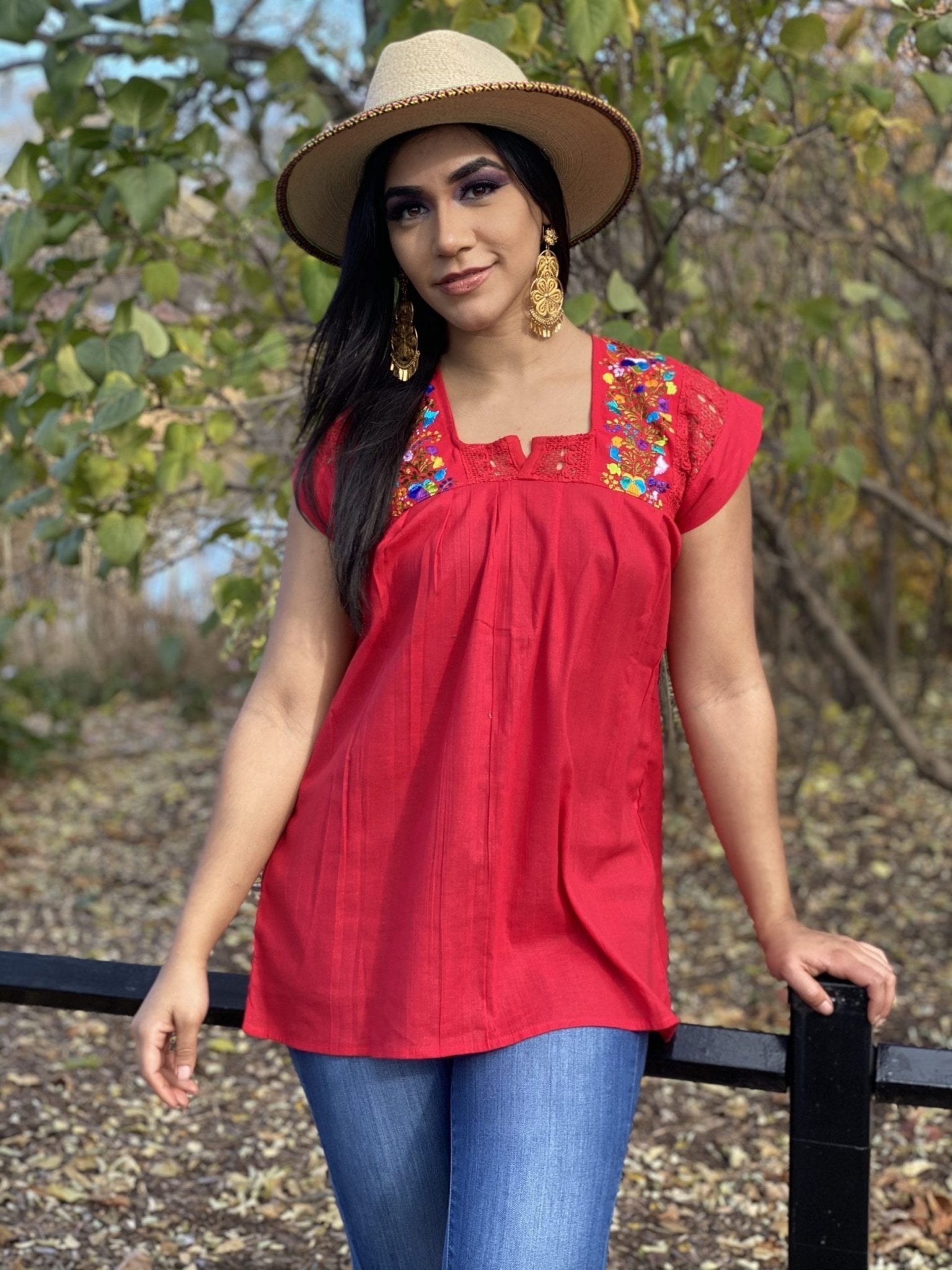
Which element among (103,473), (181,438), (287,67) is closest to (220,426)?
(181,438)

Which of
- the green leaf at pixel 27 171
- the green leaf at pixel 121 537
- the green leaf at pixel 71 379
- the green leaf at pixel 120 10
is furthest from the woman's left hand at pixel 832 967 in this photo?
the green leaf at pixel 120 10

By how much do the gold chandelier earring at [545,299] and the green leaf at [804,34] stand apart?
937mm

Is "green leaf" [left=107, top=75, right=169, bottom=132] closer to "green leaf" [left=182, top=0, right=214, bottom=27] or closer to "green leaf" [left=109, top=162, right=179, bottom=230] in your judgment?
"green leaf" [left=109, top=162, right=179, bottom=230]

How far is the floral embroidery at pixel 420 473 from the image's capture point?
1646 millimetres

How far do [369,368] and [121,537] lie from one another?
0.96 m

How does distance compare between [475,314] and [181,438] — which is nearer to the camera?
[475,314]

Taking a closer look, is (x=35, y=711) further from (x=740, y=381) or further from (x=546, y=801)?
(x=546, y=801)

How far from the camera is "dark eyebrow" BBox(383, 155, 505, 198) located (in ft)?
5.39

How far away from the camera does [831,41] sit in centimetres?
415

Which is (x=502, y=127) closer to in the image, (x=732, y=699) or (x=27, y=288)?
(x=732, y=699)

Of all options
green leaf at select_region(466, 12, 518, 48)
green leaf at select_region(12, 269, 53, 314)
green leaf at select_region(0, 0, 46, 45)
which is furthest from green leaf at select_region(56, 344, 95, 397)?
green leaf at select_region(466, 12, 518, 48)

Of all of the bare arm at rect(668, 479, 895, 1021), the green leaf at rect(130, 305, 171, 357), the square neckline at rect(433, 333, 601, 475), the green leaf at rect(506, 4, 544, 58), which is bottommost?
the bare arm at rect(668, 479, 895, 1021)

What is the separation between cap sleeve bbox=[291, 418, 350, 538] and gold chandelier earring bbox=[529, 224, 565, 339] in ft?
0.90

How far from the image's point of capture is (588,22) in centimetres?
206
